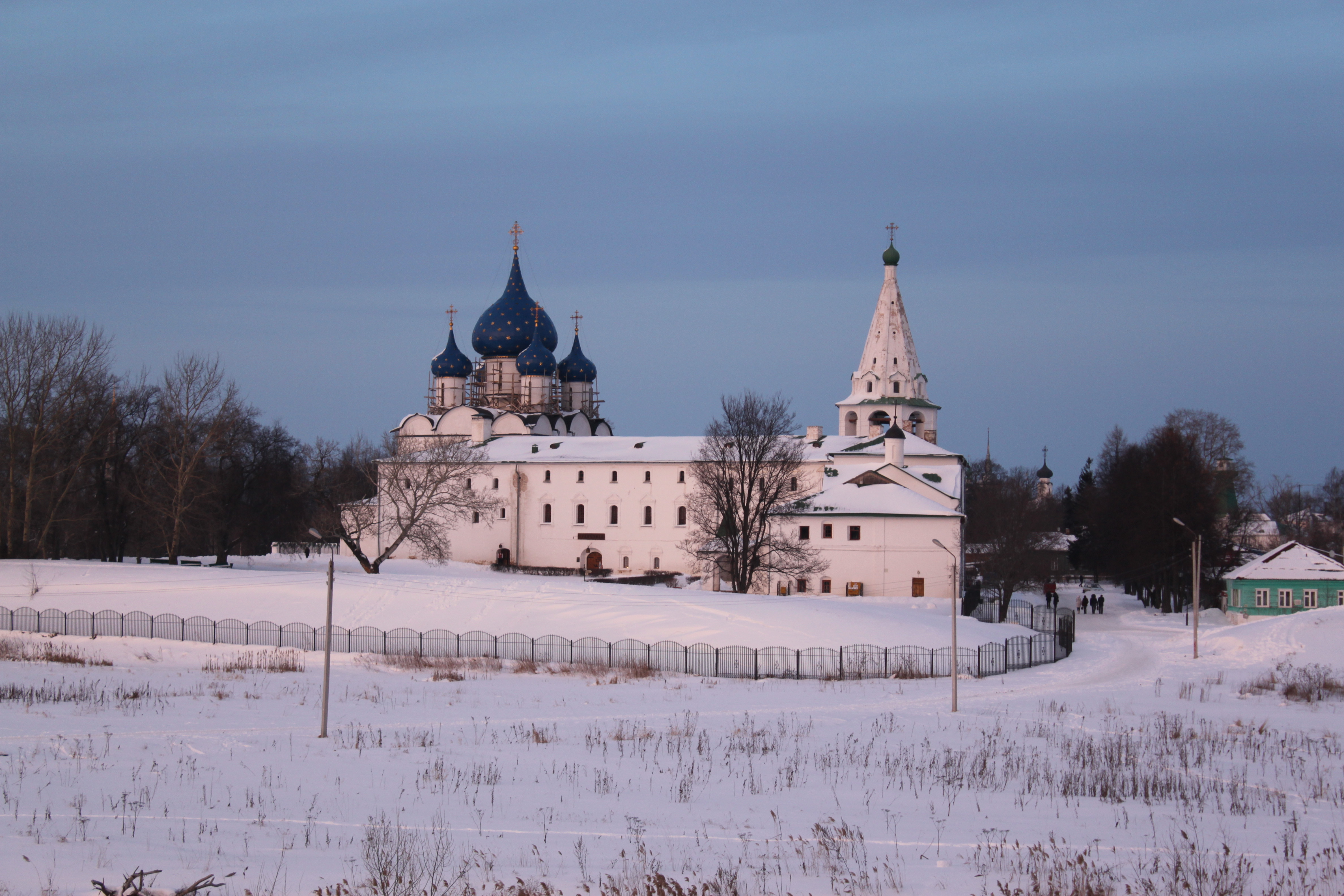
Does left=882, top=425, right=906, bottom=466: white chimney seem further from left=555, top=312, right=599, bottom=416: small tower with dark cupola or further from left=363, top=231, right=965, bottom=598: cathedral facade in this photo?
left=555, top=312, right=599, bottom=416: small tower with dark cupola

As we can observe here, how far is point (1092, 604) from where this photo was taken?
4803 centimetres

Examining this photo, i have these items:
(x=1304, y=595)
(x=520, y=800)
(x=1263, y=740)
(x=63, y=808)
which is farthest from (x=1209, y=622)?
(x=63, y=808)

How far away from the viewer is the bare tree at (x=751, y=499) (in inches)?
1730

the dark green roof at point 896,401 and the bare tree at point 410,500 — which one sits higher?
the dark green roof at point 896,401

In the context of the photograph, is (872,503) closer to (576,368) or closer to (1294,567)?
(1294,567)

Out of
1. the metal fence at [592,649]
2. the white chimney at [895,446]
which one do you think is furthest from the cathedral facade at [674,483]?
the metal fence at [592,649]

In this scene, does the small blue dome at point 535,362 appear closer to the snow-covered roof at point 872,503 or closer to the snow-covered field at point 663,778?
the snow-covered roof at point 872,503

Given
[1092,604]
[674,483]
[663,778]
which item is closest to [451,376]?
[674,483]

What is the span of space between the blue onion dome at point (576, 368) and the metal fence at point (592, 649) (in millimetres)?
39048

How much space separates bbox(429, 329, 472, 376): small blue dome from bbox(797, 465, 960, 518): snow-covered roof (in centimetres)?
2801

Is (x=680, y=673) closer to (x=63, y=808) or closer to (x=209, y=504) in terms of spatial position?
(x=63, y=808)

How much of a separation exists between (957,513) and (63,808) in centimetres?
3968

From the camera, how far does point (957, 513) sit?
4622cm

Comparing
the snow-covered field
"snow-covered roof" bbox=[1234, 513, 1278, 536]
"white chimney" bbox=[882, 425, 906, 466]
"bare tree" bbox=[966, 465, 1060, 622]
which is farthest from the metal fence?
"snow-covered roof" bbox=[1234, 513, 1278, 536]
